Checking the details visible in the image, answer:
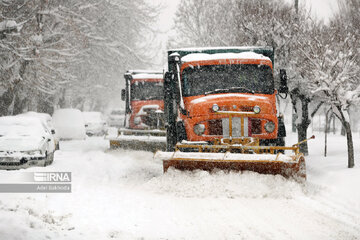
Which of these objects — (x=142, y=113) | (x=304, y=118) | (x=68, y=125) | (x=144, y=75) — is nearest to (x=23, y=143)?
(x=142, y=113)

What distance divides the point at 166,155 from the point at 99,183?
2.19 m

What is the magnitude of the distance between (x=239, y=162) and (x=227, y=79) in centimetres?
289

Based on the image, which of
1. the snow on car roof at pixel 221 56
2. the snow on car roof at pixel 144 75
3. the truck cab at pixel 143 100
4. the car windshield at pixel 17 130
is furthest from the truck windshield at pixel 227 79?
the snow on car roof at pixel 144 75

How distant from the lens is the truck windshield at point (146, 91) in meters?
17.4

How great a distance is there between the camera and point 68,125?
77.1 feet

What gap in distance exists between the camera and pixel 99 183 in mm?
10016

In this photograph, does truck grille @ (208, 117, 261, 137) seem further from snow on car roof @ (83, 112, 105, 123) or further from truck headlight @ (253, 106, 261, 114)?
snow on car roof @ (83, 112, 105, 123)

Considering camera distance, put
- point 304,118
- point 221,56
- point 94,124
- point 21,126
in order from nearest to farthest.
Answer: point 221,56
point 21,126
point 304,118
point 94,124

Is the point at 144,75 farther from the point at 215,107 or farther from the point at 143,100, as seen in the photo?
the point at 215,107

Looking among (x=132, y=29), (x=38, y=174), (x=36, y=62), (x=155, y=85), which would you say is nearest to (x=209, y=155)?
(x=38, y=174)

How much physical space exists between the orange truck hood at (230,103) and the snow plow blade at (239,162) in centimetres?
145

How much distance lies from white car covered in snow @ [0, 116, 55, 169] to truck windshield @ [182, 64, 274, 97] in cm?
423

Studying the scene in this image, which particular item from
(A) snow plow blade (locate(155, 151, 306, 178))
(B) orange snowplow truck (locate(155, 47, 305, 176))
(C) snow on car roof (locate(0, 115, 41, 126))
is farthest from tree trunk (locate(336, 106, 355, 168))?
(C) snow on car roof (locate(0, 115, 41, 126))

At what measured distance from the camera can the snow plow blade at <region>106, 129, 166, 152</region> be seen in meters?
15.4
